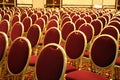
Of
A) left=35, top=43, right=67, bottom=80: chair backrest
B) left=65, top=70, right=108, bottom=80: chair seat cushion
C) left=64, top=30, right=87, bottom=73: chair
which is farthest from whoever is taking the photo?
left=64, top=30, right=87, bottom=73: chair

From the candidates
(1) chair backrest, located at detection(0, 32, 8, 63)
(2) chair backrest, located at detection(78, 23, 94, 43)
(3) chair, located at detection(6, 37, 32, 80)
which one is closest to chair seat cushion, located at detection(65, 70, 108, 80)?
(3) chair, located at detection(6, 37, 32, 80)

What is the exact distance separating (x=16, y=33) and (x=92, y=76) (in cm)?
236

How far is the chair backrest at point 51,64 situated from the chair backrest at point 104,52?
3.24 feet

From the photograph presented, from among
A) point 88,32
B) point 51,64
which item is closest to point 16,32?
point 88,32

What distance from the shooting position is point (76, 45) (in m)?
4.15

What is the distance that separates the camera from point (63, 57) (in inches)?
109

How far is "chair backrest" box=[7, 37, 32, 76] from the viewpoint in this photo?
10.6 feet

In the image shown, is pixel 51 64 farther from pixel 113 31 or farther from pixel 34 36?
pixel 113 31

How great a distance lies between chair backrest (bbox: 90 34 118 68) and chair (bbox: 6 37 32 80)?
1084 mm

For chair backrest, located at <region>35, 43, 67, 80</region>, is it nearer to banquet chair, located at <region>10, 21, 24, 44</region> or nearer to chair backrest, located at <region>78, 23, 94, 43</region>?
banquet chair, located at <region>10, 21, 24, 44</region>

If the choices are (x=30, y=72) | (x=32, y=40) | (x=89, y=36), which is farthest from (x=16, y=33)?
(x=89, y=36)

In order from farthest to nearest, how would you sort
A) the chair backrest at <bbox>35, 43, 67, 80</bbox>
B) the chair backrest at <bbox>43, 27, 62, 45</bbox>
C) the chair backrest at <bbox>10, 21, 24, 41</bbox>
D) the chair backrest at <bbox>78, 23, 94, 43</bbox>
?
the chair backrest at <bbox>78, 23, 94, 43</bbox> → the chair backrest at <bbox>10, 21, 24, 41</bbox> → the chair backrest at <bbox>43, 27, 62, 45</bbox> → the chair backrest at <bbox>35, 43, 67, 80</bbox>

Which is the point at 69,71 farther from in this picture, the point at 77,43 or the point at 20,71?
the point at 20,71

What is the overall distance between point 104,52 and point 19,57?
1.26 m
